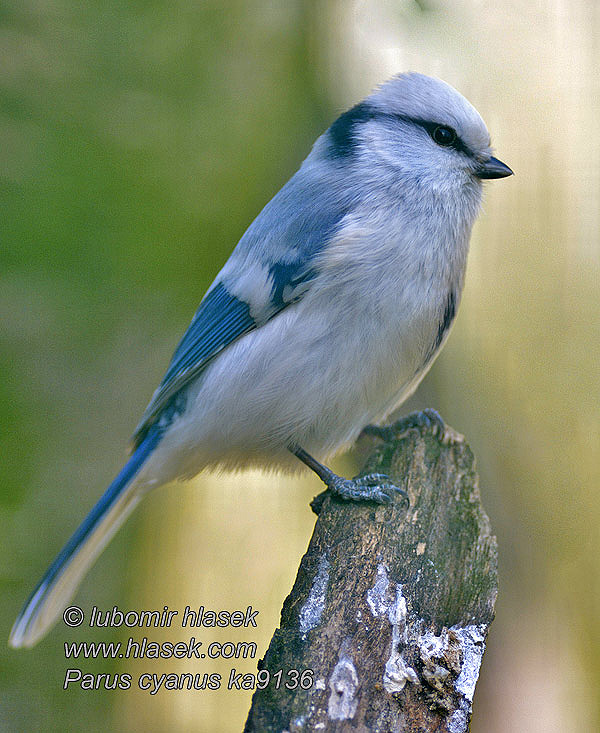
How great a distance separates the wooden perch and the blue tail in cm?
69

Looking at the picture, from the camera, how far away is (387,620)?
59.6 inches

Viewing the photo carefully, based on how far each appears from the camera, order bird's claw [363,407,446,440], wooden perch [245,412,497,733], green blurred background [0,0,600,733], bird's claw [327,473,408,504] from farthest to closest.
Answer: green blurred background [0,0,600,733]
bird's claw [363,407,446,440]
bird's claw [327,473,408,504]
wooden perch [245,412,497,733]

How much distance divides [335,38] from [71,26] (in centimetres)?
111

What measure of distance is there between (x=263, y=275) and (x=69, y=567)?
3.59 ft

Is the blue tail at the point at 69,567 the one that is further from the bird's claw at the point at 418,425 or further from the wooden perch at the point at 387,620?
the bird's claw at the point at 418,425

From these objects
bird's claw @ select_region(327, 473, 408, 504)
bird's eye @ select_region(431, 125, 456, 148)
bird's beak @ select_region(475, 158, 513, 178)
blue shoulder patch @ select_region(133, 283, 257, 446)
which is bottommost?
bird's claw @ select_region(327, 473, 408, 504)

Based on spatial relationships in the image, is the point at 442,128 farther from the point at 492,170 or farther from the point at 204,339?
the point at 204,339

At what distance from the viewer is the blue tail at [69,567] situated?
6.83 ft

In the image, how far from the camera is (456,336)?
10.1 ft

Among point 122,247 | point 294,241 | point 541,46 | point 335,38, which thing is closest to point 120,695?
point 122,247

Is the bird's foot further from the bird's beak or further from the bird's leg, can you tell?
the bird's beak

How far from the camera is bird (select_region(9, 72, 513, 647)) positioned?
2.00 m

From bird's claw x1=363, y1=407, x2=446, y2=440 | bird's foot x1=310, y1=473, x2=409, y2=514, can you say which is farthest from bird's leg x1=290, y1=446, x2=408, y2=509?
bird's claw x1=363, y1=407, x2=446, y2=440

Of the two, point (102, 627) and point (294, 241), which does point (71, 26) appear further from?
point (102, 627)
